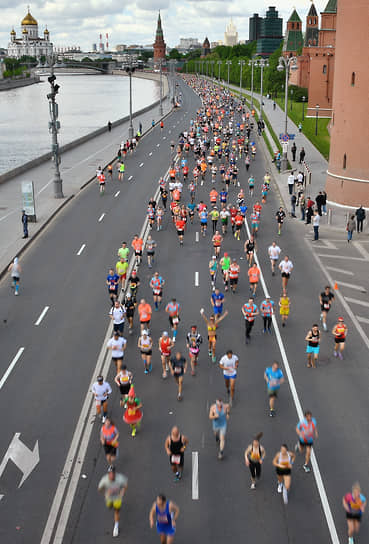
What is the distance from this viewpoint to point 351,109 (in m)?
33.4

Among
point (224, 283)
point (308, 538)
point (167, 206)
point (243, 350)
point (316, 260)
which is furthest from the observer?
point (167, 206)

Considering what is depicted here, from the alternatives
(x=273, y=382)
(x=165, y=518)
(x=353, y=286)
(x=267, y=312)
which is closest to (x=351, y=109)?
(x=353, y=286)

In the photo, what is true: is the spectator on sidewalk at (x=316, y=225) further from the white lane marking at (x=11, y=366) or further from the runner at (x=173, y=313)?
the white lane marking at (x=11, y=366)

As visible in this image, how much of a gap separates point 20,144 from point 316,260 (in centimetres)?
6718

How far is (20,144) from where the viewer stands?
84.4 m

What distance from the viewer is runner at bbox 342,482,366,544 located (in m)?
9.83

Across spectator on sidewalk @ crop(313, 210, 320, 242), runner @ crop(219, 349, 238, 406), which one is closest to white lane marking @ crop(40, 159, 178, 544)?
runner @ crop(219, 349, 238, 406)

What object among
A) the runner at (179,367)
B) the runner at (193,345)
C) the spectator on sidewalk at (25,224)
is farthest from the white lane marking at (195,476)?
the spectator on sidewalk at (25,224)

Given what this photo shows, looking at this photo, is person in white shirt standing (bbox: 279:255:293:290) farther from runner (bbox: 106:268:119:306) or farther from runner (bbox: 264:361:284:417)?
runner (bbox: 264:361:284:417)

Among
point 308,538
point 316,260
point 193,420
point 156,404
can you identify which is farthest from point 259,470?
point 316,260

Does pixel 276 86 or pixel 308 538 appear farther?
pixel 276 86

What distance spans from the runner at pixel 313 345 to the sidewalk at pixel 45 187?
13.1 meters

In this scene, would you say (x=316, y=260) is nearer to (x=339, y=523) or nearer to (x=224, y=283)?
(x=224, y=283)

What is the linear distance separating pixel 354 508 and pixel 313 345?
6.60 m
